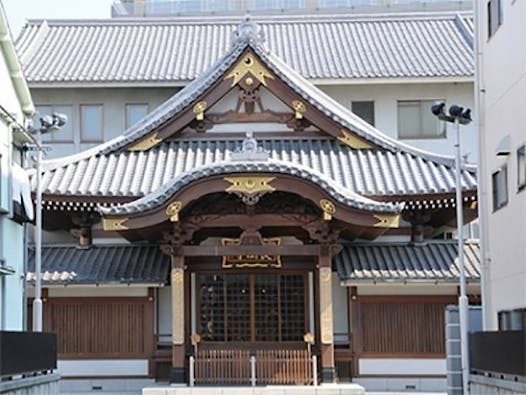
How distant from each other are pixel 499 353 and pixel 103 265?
468 inches

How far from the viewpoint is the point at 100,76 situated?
30922mm

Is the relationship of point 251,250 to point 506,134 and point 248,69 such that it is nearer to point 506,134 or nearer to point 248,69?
point 248,69

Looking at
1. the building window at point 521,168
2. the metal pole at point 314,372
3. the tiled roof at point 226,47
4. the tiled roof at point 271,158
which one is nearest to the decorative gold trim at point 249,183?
the tiled roof at point 271,158

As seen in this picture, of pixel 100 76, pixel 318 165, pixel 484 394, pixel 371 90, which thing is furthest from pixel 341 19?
pixel 484 394

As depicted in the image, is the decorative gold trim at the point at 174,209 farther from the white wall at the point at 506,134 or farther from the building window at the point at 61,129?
the building window at the point at 61,129

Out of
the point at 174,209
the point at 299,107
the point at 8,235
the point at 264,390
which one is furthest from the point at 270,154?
the point at 8,235

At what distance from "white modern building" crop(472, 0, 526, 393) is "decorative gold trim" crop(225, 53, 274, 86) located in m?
6.81

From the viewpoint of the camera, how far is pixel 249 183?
72.8ft

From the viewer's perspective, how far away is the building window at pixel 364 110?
1196 inches

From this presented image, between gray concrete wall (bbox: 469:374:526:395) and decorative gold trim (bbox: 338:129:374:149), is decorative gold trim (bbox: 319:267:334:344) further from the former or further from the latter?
gray concrete wall (bbox: 469:374:526:395)

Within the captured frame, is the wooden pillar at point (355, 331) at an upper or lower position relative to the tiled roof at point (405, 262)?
lower

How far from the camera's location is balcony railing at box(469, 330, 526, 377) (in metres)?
13.9

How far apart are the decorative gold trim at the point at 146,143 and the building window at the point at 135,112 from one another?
490 centimetres

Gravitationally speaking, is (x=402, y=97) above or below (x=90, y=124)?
above
